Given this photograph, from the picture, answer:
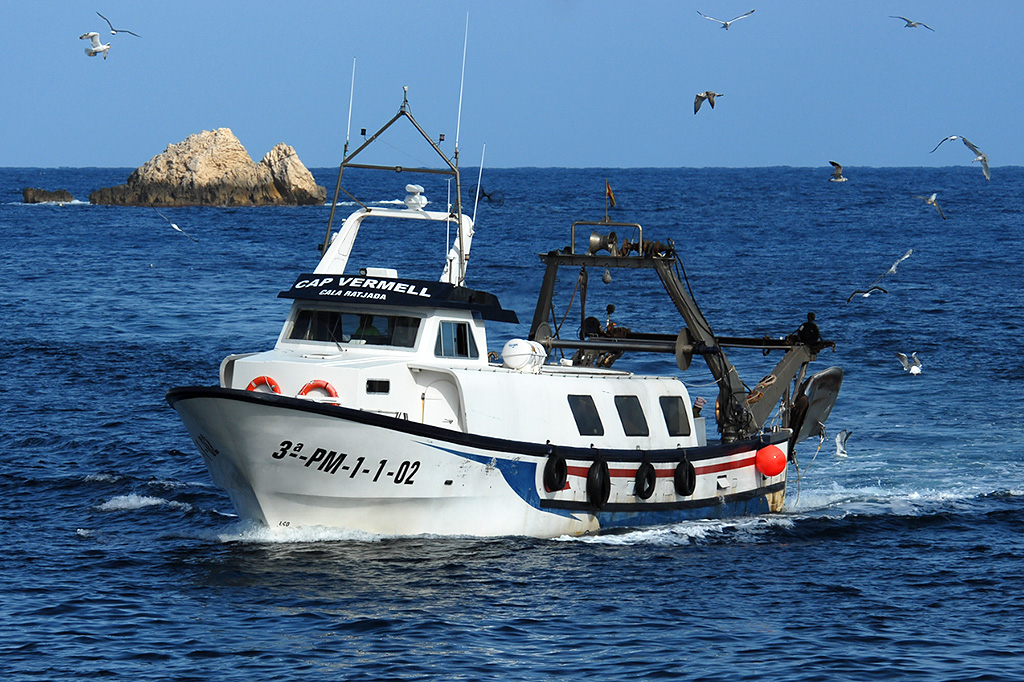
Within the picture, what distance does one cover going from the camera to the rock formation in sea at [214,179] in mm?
129000

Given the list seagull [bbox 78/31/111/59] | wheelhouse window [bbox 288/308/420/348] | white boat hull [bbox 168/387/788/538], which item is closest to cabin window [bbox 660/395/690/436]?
white boat hull [bbox 168/387/788/538]

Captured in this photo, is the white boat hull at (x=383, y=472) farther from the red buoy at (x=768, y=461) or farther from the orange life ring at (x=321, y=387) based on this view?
the red buoy at (x=768, y=461)

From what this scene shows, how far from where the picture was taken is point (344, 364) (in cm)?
1900

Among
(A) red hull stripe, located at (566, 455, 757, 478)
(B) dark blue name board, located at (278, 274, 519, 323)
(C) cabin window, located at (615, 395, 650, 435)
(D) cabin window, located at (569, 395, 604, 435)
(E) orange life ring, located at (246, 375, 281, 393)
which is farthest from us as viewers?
(C) cabin window, located at (615, 395, 650, 435)

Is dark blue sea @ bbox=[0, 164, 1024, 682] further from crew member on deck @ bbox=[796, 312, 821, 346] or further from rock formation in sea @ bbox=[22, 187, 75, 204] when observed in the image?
rock formation in sea @ bbox=[22, 187, 75, 204]

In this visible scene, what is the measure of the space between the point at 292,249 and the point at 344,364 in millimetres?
59771

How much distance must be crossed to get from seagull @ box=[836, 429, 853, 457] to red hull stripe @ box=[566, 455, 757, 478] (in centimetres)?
591

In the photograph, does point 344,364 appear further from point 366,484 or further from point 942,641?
point 942,641

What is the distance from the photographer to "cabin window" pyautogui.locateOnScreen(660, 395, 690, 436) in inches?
862

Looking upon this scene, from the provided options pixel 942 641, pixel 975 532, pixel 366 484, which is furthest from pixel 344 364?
pixel 975 532

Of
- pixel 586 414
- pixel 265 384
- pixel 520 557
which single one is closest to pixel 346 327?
pixel 265 384

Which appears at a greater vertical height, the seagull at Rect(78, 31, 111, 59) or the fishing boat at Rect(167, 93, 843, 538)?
the seagull at Rect(78, 31, 111, 59)

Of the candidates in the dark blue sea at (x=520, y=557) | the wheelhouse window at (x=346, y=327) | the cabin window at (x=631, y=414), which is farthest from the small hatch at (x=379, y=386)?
the cabin window at (x=631, y=414)

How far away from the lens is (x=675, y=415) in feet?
72.2
